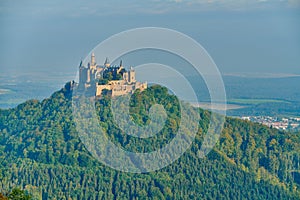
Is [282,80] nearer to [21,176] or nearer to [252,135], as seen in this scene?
[252,135]

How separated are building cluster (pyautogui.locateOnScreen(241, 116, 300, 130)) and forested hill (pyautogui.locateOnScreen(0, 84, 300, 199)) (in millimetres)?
10607

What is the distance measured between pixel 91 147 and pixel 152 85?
131 inches

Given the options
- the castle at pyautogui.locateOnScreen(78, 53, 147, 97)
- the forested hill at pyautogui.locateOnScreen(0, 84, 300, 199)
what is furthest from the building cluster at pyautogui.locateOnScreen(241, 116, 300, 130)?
the castle at pyautogui.locateOnScreen(78, 53, 147, 97)

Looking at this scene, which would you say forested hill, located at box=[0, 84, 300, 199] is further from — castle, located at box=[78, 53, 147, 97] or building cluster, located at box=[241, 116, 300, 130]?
building cluster, located at box=[241, 116, 300, 130]

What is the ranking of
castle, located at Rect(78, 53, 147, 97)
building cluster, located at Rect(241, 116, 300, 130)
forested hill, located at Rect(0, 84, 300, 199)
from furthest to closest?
building cluster, located at Rect(241, 116, 300, 130) < castle, located at Rect(78, 53, 147, 97) < forested hill, located at Rect(0, 84, 300, 199)

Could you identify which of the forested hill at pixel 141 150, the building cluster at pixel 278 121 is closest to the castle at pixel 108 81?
the forested hill at pixel 141 150

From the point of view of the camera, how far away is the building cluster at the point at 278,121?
46875 millimetres

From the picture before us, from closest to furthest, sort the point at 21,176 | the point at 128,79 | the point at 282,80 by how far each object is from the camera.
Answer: the point at 21,176 < the point at 128,79 < the point at 282,80

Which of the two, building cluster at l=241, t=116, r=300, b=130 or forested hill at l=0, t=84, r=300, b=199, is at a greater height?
building cluster at l=241, t=116, r=300, b=130

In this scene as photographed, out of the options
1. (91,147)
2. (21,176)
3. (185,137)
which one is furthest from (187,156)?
(21,176)

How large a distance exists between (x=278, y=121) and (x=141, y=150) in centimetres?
2020

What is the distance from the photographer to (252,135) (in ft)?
114

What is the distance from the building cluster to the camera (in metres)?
46.9

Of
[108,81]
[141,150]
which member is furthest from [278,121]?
[141,150]
